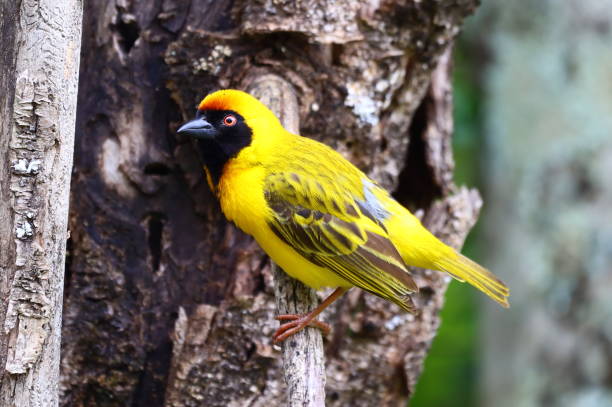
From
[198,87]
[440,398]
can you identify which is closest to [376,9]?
[198,87]

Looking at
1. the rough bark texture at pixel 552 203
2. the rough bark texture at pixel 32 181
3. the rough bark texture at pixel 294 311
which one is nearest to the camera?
the rough bark texture at pixel 32 181

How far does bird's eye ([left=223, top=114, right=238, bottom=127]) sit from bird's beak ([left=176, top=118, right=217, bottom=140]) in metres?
0.07

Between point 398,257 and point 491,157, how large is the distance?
2.85m

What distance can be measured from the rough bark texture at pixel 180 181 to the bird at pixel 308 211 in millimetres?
258

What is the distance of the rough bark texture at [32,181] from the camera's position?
2.81 meters

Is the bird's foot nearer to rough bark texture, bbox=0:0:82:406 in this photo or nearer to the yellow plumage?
the yellow plumage

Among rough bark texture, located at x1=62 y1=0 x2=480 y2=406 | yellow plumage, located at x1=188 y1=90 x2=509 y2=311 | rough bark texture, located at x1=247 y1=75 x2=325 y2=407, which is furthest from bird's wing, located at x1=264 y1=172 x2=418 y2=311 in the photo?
rough bark texture, located at x1=62 y1=0 x2=480 y2=406

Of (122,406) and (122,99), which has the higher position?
(122,99)

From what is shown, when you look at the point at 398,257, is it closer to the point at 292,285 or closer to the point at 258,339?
the point at 292,285

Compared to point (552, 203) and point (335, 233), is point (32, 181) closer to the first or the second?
point (335, 233)

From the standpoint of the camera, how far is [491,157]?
644 cm

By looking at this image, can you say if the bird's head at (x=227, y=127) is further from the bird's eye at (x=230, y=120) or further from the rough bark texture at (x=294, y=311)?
the rough bark texture at (x=294, y=311)

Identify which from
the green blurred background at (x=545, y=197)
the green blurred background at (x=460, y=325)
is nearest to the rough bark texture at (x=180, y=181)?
the green blurred background at (x=545, y=197)

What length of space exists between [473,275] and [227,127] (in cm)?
136
